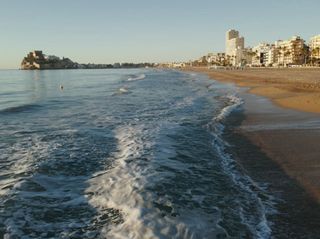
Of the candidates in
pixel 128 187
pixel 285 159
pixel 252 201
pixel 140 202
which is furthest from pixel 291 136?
pixel 140 202

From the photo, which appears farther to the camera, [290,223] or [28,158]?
[28,158]

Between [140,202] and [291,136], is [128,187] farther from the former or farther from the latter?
[291,136]

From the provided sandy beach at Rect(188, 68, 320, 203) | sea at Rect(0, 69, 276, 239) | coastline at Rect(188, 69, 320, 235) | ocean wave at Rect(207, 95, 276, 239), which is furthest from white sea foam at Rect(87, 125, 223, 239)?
sandy beach at Rect(188, 68, 320, 203)

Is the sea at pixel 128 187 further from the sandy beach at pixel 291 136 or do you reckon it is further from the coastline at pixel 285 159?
the sandy beach at pixel 291 136

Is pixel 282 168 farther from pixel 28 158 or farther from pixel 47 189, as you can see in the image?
pixel 28 158

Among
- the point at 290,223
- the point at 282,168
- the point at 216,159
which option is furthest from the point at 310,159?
the point at 290,223

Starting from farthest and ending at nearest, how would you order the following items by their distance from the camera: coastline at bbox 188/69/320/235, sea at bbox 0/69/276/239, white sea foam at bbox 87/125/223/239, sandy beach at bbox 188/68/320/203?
sandy beach at bbox 188/68/320/203 < coastline at bbox 188/69/320/235 < sea at bbox 0/69/276/239 < white sea foam at bbox 87/125/223/239

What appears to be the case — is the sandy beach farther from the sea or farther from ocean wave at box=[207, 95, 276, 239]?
the sea

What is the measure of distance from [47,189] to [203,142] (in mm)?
5214

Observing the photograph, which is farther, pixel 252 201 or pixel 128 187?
pixel 128 187

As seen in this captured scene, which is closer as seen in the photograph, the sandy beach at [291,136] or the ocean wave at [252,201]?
the ocean wave at [252,201]

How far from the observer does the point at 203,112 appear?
57.6ft

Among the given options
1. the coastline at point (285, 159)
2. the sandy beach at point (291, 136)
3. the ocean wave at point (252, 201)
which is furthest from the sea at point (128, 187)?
the sandy beach at point (291, 136)

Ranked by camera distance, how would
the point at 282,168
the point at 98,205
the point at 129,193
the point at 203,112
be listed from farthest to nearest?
1. the point at 203,112
2. the point at 282,168
3. the point at 129,193
4. the point at 98,205
